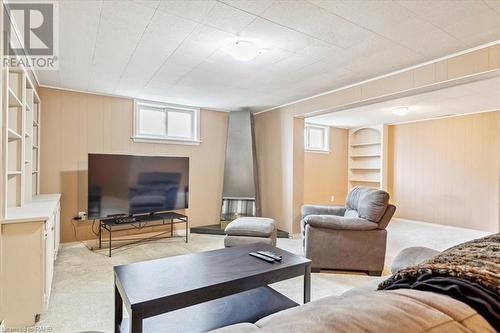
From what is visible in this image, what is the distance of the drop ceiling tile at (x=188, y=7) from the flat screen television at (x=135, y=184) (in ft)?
8.28

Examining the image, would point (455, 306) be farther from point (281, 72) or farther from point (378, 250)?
point (281, 72)

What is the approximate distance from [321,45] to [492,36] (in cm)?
147

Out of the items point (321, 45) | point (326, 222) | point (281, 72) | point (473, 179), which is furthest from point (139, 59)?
point (473, 179)

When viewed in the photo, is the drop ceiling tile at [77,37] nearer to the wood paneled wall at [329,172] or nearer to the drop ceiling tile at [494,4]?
the drop ceiling tile at [494,4]

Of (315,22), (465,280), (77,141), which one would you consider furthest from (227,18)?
(77,141)

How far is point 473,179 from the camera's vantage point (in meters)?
5.43

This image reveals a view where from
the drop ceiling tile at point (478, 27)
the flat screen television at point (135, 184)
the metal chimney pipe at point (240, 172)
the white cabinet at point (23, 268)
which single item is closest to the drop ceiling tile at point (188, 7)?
the white cabinet at point (23, 268)

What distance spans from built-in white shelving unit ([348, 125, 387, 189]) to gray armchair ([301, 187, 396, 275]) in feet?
13.6

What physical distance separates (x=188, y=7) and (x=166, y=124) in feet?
10.3

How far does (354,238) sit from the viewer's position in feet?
9.84

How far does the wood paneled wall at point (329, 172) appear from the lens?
6875 millimetres

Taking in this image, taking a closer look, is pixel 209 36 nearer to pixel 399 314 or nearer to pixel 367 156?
pixel 399 314

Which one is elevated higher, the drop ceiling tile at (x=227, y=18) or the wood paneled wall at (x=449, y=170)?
the drop ceiling tile at (x=227, y=18)

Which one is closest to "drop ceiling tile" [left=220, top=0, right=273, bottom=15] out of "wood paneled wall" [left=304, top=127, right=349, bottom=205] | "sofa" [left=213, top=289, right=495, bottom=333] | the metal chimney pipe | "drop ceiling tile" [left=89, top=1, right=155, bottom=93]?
"drop ceiling tile" [left=89, top=1, right=155, bottom=93]
